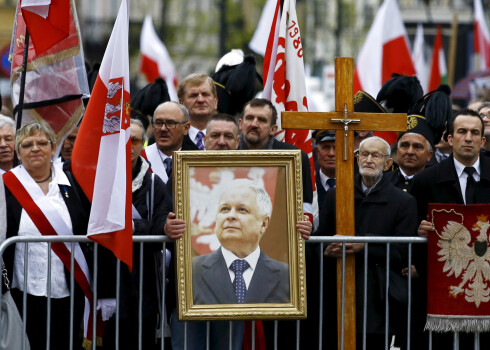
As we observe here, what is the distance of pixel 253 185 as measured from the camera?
755cm

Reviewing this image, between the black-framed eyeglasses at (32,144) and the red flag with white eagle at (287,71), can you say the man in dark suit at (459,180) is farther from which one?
the black-framed eyeglasses at (32,144)

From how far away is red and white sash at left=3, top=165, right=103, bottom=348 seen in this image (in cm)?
757

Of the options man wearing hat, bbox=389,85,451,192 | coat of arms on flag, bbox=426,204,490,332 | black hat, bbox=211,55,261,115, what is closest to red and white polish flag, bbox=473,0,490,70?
man wearing hat, bbox=389,85,451,192

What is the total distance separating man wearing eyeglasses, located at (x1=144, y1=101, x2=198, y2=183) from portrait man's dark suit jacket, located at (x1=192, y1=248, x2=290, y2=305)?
1.65 metres

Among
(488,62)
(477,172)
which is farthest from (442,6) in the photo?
(477,172)

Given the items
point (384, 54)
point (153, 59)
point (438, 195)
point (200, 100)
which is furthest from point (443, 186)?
point (153, 59)

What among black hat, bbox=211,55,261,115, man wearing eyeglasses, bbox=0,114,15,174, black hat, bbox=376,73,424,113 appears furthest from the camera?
black hat, bbox=376,73,424,113

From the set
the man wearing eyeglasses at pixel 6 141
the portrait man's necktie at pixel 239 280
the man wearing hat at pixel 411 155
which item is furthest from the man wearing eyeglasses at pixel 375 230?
the man wearing eyeglasses at pixel 6 141

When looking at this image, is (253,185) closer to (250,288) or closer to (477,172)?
(250,288)

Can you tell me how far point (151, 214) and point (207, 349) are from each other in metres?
1.01

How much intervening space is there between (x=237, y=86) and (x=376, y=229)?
2.77 metres

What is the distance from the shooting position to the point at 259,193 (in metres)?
7.54

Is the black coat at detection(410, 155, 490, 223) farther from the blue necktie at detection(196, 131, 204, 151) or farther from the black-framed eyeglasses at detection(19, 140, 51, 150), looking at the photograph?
the black-framed eyeglasses at detection(19, 140, 51, 150)

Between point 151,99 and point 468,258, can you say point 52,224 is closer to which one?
point 468,258
